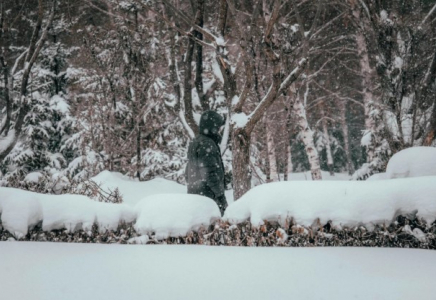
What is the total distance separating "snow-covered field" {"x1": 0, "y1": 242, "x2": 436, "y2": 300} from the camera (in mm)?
2508

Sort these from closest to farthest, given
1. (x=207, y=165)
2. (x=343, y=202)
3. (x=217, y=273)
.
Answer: (x=217, y=273)
(x=343, y=202)
(x=207, y=165)

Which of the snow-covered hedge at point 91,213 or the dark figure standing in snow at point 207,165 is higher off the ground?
the dark figure standing in snow at point 207,165

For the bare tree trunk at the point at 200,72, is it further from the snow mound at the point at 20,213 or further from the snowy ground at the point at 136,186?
the snow mound at the point at 20,213

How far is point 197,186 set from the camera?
5039 millimetres

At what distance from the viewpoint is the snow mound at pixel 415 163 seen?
14.1 feet

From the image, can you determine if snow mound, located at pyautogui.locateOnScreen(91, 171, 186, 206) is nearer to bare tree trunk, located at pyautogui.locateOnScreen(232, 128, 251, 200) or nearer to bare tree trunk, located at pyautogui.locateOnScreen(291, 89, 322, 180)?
bare tree trunk, located at pyautogui.locateOnScreen(291, 89, 322, 180)

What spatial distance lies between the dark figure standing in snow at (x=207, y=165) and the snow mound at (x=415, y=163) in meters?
2.24

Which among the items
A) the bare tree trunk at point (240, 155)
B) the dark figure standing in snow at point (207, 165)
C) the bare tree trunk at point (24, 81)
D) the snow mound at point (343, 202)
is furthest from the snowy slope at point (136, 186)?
the snow mound at point (343, 202)

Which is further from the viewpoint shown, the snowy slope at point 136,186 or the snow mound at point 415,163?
the snowy slope at point 136,186

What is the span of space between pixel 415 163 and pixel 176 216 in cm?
293

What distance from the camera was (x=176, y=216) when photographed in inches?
152

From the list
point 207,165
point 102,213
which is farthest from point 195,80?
point 102,213

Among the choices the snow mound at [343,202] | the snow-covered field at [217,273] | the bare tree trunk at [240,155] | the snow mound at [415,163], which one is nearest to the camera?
the snow-covered field at [217,273]

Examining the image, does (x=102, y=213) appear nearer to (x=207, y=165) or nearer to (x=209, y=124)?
(x=207, y=165)
